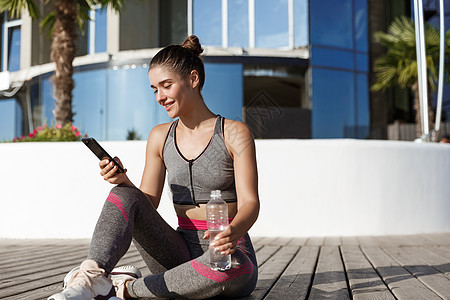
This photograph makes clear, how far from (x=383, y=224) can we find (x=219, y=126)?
4.17 m

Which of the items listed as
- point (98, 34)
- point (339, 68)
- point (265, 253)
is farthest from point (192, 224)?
point (98, 34)

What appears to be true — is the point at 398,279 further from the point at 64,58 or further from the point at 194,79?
the point at 64,58

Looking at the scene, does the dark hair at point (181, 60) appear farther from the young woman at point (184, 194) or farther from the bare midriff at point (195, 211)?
the bare midriff at point (195, 211)

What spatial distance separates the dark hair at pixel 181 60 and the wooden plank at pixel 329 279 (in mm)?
1298

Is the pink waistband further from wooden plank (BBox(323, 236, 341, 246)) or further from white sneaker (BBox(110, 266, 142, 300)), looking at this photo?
wooden plank (BBox(323, 236, 341, 246))

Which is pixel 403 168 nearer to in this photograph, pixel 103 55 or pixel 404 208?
pixel 404 208

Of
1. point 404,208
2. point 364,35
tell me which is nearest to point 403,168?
point 404,208

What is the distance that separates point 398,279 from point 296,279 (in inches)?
25.7

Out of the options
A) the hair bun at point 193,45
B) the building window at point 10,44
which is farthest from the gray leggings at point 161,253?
the building window at point 10,44

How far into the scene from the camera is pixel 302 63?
13.7m

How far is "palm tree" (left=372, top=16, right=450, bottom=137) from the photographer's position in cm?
1408

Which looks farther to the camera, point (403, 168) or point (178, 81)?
point (403, 168)

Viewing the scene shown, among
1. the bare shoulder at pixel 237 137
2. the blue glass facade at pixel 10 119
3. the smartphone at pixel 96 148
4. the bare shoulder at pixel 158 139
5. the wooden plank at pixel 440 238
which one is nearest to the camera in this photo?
the smartphone at pixel 96 148

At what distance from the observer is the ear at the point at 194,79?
2.27 m
